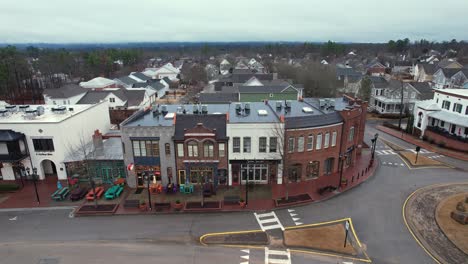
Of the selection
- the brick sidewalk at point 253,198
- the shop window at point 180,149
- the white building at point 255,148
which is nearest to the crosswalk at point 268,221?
the brick sidewalk at point 253,198

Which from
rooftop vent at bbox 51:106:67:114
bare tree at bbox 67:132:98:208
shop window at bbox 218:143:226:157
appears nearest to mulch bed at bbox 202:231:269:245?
shop window at bbox 218:143:226:157

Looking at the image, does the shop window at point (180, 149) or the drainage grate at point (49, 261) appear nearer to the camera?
the drainage grate at point (49, 261)

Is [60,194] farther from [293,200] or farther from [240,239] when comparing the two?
[293,200]

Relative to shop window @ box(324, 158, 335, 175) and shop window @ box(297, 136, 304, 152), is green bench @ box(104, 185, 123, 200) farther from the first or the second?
shop window @ box(324, 158, 335, 175)

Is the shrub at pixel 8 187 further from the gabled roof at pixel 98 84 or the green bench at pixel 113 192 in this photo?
the gabled roof at pixel 98 84

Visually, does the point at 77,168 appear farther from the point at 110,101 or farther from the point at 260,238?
the point at 110,101
